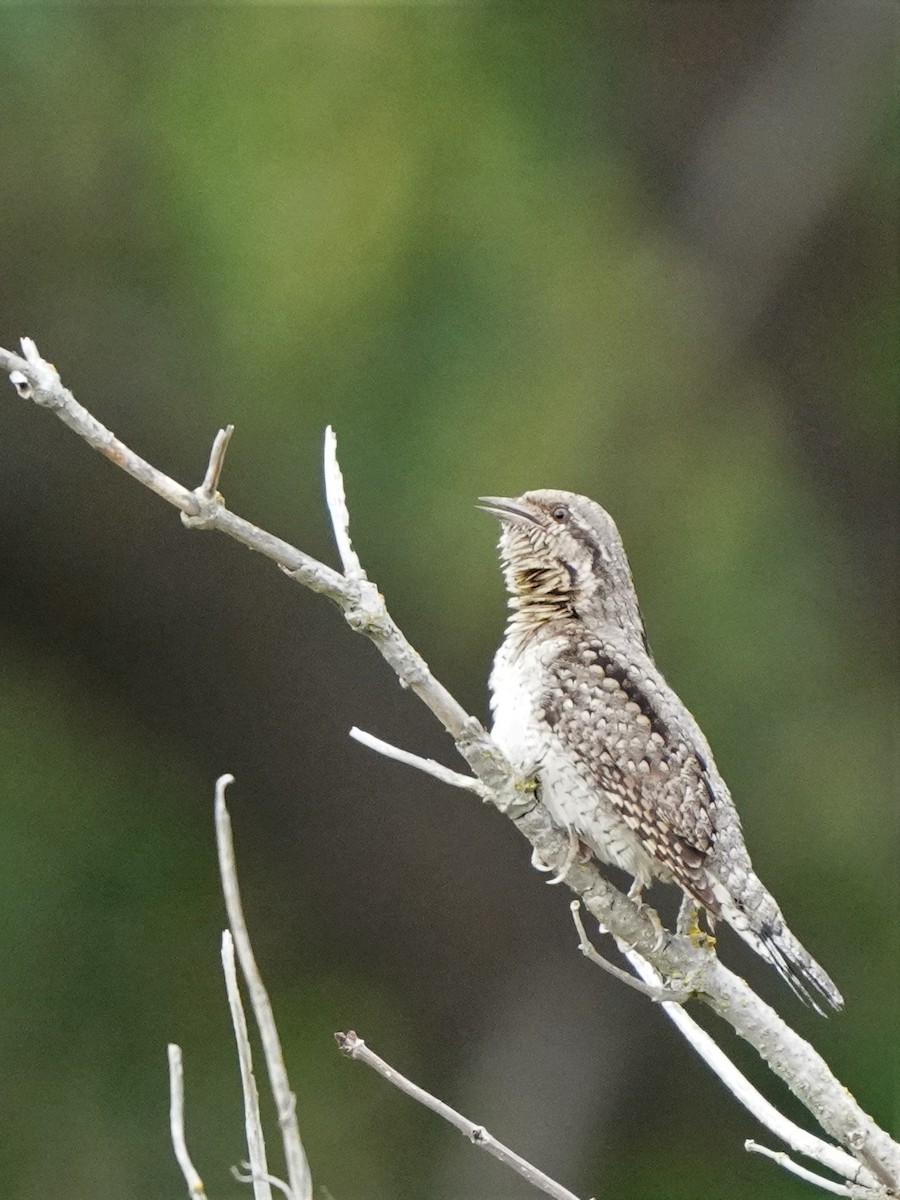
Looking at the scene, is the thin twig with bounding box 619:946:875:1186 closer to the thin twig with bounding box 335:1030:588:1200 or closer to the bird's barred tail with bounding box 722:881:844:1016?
the bird's barred tail with bounding box 722:881:844:1016

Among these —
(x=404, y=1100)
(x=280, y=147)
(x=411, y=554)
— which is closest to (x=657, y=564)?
(x=411, y=554)

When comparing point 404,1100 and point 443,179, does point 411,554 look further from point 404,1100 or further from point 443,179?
point 404,1100

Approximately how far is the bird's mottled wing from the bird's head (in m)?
0.17

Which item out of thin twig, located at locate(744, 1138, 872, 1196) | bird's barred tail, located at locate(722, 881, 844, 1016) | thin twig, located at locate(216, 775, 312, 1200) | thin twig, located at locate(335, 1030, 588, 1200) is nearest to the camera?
thin twig, located at locate(216, 775, 312, 1200)

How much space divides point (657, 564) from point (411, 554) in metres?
0.83

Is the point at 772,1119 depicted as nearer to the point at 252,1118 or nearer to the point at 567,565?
the point at 252,1118

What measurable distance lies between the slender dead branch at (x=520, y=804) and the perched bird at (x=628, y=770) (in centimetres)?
25

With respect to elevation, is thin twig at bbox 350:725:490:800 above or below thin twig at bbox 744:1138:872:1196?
above

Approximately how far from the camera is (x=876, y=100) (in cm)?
643

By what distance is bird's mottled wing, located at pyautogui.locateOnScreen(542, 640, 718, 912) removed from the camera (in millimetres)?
2748

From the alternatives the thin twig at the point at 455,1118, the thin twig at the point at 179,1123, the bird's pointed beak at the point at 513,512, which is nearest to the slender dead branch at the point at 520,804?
the thin twig at the point at 455,1118

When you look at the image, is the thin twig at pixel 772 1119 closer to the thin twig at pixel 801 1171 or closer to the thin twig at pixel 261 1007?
the thin twig at pixel 801 1171

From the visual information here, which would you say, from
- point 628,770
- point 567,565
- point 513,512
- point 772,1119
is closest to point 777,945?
point 628,770

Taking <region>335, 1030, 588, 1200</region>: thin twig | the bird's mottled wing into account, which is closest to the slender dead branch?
the bird's mottled wing
